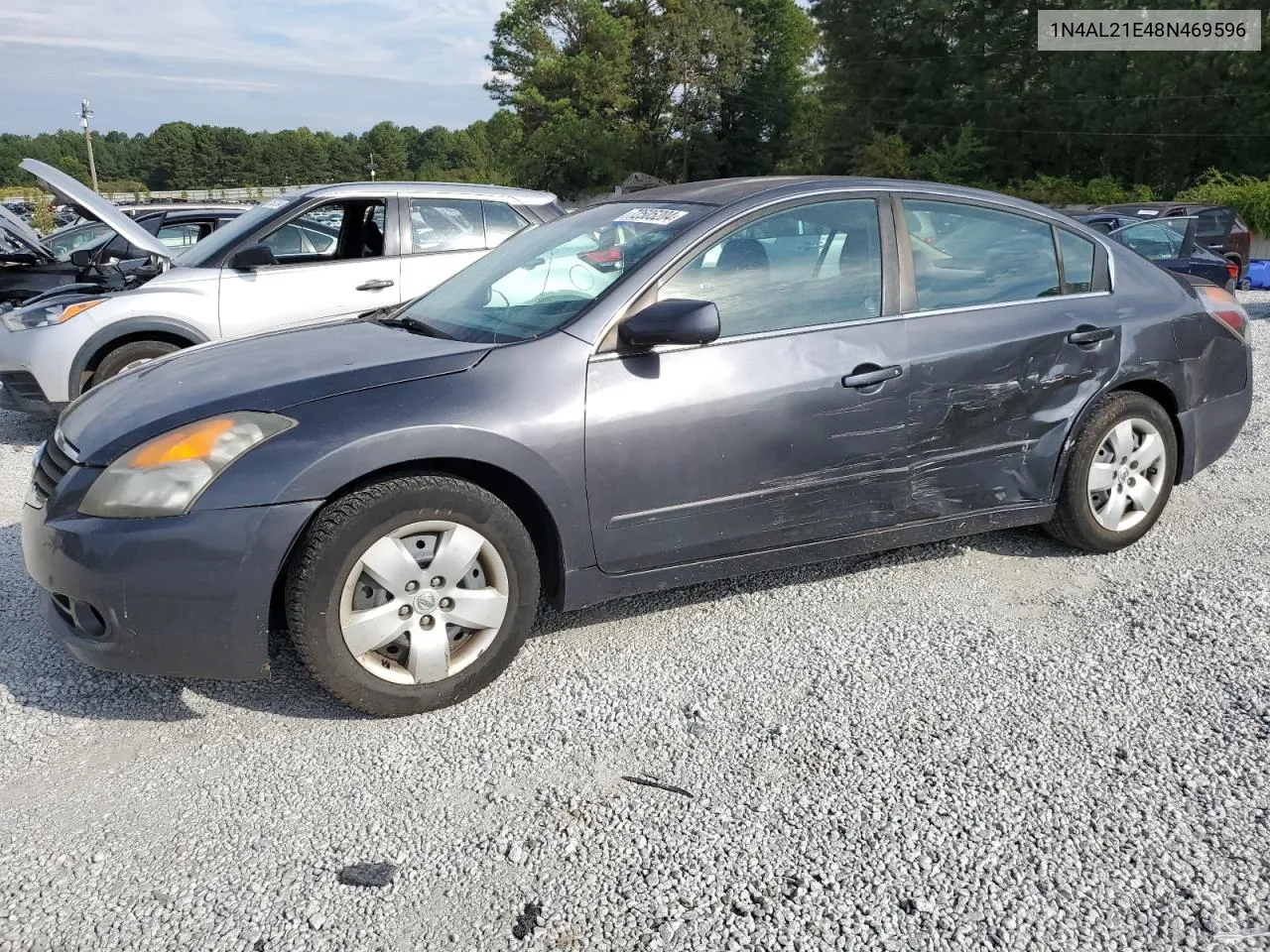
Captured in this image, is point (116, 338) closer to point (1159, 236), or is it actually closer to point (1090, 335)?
point (1090, 335)

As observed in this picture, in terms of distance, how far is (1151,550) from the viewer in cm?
450

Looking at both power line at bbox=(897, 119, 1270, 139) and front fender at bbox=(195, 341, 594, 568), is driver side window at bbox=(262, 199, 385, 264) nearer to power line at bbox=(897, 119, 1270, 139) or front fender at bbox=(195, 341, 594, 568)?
front fender at bbox=(195, 341, 594, 568)

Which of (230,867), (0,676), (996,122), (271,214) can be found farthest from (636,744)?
(996,122)

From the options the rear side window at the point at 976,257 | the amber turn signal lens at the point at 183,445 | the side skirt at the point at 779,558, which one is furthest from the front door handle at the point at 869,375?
the amber turn signal lens at the point at 183,445

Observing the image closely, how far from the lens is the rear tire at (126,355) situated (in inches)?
258

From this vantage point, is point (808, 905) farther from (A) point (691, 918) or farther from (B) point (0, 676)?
(B) point (0, 676)

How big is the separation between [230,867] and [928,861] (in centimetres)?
164

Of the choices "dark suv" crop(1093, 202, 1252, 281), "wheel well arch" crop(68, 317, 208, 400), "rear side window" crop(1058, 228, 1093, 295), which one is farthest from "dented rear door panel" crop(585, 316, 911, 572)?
"dark suv" crop(1093, 202, 1252, 281)

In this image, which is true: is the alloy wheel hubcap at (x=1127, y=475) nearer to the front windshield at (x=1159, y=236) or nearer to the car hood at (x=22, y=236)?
the car hood at (x=22, y=236)

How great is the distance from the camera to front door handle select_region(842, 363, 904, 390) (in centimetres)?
363

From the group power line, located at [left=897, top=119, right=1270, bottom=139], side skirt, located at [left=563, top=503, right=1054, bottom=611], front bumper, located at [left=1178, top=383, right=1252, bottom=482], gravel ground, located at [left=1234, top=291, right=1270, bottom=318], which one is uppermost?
power line, located at [left=897, top=119, right=1270, bottom=139]

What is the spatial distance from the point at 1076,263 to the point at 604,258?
6.51 ft

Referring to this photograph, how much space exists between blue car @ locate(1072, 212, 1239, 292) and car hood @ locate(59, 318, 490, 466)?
12341 millimetres

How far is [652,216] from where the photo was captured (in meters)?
3.86
